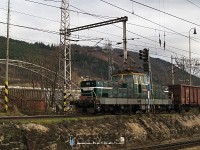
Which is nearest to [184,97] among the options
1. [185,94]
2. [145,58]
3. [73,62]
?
[185,94]

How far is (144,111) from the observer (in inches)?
1249

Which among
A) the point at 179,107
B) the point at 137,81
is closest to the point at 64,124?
the point at 137,81

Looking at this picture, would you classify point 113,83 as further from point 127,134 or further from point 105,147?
point 105,147

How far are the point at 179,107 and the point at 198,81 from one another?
250 ft

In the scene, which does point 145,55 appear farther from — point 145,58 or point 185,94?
point 185,94

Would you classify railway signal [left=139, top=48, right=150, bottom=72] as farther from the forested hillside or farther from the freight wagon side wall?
the forested hillside

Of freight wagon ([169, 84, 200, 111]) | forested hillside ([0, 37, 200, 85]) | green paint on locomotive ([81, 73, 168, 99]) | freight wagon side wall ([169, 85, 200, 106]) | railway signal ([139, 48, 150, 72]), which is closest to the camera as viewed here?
green paint on locomotive ([81, 73, 168, 99])

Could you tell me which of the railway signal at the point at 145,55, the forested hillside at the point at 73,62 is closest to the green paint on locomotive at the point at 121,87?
the railway signal at the point at 145,55

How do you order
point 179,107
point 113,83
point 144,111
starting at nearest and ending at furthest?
point 113,83 → point 144,111 → point 179,107

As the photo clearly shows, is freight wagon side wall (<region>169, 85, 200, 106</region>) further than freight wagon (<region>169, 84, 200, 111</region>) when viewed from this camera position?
Yes

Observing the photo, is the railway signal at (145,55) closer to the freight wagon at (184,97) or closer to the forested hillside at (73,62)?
the freight wagon at (184,97)

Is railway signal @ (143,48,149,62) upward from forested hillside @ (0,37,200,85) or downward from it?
downward

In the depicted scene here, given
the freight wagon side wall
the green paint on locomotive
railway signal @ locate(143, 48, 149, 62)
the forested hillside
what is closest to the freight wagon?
the freight wagon side wall

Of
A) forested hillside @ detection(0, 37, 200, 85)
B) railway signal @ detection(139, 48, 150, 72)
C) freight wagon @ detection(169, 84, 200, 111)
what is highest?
forested hillside @ detection(0, 37, 200, 85)
